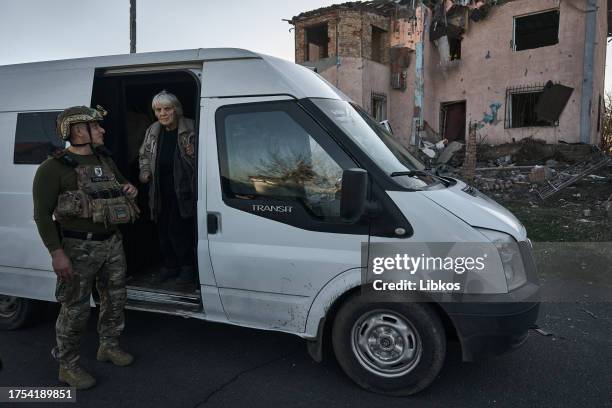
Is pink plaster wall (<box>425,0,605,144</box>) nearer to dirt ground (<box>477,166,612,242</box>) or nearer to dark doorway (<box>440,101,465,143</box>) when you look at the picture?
dark doorway (<box>440,101,465,143</box>)

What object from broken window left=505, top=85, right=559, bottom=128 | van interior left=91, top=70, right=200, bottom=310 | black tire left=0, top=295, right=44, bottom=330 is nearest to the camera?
van interior left=91, top=70, right=200, bottom=310

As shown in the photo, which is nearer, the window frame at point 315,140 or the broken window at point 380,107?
the window frame at point 315,140

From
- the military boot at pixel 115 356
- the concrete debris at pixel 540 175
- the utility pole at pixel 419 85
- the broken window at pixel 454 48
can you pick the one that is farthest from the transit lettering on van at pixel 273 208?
the broken window at pixel 454 48

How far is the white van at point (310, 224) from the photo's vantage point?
2.87m

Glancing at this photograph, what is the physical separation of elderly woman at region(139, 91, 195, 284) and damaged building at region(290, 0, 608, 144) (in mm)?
13666

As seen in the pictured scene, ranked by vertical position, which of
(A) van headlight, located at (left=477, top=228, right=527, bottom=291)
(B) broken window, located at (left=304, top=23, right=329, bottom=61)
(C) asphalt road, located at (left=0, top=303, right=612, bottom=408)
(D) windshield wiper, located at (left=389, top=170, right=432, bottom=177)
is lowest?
(C) asphalt road, located at (left=0, top=303, right=612, bottom=408)

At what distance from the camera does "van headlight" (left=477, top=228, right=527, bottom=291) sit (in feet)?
9.33

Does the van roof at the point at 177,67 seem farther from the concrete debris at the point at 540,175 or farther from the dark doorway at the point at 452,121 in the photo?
A: the dark doorway at the point at 452,121

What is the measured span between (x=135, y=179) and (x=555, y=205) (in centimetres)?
887

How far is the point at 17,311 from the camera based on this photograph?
416 centimetres

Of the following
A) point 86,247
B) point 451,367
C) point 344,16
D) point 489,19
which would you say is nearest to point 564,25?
point 489,19

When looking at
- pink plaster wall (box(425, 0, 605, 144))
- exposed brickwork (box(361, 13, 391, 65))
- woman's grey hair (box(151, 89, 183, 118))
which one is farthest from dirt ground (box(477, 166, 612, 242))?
exposed brickwork (box(361, 13, 391, 65))

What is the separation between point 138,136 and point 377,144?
2.59 meters

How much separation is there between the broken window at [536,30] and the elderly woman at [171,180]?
15049 millimetres
